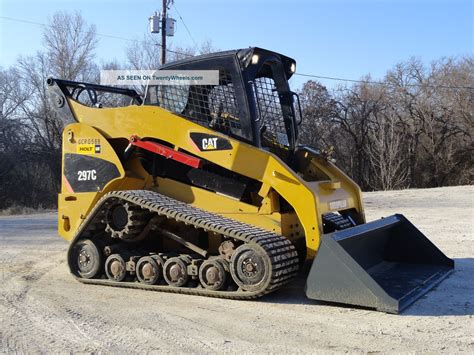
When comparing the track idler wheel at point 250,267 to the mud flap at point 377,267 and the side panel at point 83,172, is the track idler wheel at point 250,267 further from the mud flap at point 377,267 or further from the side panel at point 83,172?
the side panel at point 83,172

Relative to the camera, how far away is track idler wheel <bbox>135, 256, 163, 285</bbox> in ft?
17.3

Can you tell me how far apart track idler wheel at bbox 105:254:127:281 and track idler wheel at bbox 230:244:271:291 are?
4.37 ft

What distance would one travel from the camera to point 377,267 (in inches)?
230

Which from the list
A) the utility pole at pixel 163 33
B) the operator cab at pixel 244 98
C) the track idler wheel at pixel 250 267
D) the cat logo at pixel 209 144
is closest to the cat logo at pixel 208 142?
the cat logo at pixel 209 144

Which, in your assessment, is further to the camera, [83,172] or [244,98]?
[83,172]

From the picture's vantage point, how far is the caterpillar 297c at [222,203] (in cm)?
479

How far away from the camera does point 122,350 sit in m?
3.56

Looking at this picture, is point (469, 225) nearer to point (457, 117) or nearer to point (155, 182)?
point (155, 182)

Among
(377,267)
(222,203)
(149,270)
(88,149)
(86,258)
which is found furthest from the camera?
(88,149)

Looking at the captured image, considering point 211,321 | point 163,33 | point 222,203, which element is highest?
point 163,33

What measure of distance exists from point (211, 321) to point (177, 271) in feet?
3.39

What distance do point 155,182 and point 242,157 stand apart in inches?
48.6

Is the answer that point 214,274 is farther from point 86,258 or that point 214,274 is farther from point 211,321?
point 86,258

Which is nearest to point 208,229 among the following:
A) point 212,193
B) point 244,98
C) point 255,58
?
point 212,193
